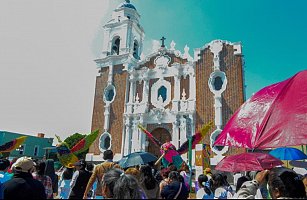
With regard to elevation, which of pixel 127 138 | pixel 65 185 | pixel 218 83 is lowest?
pixel 65 185

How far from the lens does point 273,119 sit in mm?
3182

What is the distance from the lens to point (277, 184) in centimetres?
245

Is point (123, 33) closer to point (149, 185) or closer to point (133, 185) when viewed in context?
point (149, 185)

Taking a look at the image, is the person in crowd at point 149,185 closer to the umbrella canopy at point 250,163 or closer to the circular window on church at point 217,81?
the umbrella canopy at point 250,163

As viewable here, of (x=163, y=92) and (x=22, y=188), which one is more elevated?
(x=163, y=92)

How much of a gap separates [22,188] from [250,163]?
4.67m

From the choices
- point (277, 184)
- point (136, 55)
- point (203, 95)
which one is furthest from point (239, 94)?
point (277, 184)

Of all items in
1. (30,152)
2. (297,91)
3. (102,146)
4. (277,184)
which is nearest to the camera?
(277,184)

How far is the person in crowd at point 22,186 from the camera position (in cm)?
320

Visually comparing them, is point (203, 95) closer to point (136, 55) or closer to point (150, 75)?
point (150, 75)

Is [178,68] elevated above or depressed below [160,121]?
above

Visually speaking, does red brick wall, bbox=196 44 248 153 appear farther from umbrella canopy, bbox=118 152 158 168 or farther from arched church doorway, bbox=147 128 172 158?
umbrella canopy, bbox=118 152 158 168

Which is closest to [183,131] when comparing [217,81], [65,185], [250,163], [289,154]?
[217,81]

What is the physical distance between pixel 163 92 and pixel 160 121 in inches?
104
